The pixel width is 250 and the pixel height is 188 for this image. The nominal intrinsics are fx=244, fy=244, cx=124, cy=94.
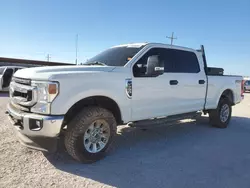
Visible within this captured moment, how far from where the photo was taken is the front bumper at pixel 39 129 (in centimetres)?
351

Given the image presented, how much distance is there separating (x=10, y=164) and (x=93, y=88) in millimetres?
1742

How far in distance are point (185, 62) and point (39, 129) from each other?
12.6 ft

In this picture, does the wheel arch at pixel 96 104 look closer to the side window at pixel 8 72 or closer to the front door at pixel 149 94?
the front door at pixel 149 94

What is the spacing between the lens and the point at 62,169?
12.3 ft

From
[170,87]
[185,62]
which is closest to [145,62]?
[170,87]

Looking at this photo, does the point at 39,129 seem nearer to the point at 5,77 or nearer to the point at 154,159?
the point at 154,159

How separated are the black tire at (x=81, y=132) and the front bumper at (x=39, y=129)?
243mm

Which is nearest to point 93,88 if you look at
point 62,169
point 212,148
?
point 62,169

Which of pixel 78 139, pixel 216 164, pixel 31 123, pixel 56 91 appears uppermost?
pixel 56 91

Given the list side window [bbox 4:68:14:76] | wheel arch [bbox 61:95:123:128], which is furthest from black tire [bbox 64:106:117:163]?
side window [bbox 4:68:14:76]

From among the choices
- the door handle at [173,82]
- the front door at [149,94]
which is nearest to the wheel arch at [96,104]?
the front door at [149,94]

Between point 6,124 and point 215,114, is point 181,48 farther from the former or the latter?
point 6,124

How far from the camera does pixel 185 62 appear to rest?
595 centimetres

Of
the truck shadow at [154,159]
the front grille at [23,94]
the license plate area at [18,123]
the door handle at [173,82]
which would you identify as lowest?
the truck shadow at [154,159]
